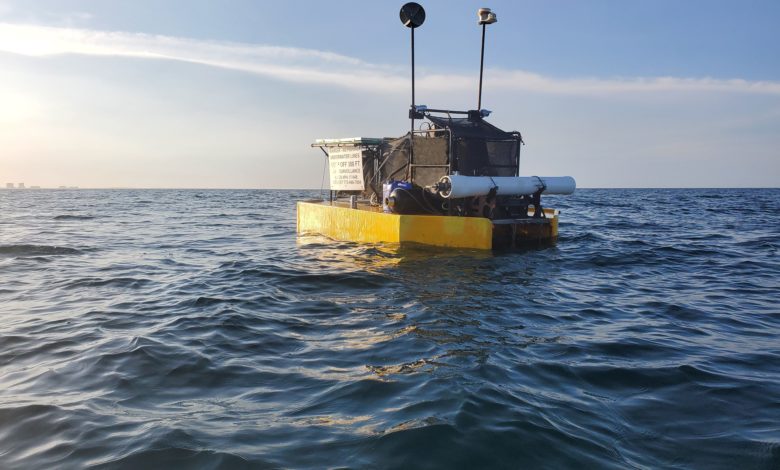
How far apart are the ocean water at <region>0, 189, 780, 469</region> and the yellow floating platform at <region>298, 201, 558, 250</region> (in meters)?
1.83

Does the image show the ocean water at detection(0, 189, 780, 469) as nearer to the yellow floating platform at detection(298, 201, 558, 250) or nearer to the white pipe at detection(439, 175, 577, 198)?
the yellow floating platform at detection(298, 201, 558, 250)

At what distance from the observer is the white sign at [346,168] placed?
718 inches

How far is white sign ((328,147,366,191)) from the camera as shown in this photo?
18234 millimetres

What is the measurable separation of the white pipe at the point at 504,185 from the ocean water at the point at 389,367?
251 centimetres

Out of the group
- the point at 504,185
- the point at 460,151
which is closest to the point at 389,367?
the point at 504,185

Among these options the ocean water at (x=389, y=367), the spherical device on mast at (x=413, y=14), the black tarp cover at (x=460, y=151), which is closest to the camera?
the ocean water at (x=389, y=367)

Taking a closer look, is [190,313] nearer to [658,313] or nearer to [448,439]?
[448,439]

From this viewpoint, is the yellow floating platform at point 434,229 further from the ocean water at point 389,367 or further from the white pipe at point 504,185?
the ocean water at point 389,367

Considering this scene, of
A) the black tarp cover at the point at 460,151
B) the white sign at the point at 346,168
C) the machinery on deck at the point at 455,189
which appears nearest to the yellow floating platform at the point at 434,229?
the machinery on deck at the point at 455,189

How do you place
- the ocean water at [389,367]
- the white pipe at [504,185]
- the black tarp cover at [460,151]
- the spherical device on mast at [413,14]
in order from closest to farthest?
the ocean water at [389,367] < the white pipe at [504,185] < the black tarp cover at [460,151] < the spherical device on mast at [413,14]

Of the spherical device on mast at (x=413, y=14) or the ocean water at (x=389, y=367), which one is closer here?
the ocean water at (x=389, y=367)

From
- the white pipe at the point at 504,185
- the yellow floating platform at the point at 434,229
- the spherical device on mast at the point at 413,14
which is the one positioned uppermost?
the spherical device on mast at the point at 413,14

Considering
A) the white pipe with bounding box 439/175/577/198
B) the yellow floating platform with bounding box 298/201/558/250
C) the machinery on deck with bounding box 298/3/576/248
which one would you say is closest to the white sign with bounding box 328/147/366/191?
the machinery on deck with bounding box 298/3/576/248

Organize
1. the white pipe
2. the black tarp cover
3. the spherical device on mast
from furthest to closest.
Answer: the spherical device on mast → the black tarp cover → the white pipe
